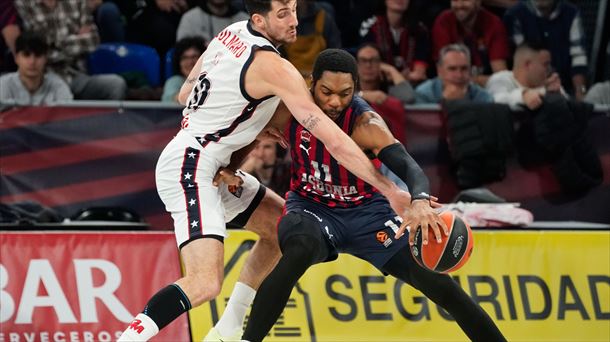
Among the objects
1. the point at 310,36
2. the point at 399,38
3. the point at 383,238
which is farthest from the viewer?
the point at 399,38

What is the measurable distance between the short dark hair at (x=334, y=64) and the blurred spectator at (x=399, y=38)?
4.77 meters

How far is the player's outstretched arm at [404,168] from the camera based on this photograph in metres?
5.84

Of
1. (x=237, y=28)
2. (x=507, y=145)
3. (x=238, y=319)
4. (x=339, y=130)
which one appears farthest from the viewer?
(x=507, y=145)

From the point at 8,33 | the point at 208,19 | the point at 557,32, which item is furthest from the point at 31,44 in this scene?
the point at 557,32

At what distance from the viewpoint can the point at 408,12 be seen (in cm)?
1134

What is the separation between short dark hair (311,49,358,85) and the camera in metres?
6.23

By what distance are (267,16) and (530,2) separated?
5.72m

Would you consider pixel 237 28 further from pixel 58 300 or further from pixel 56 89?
pixel 56 89

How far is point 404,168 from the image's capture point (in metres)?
6.02

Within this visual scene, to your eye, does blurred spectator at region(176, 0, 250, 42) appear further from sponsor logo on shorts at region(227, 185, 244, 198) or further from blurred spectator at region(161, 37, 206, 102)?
sponsor logo on shorts at region(227, 185, 244, 198)

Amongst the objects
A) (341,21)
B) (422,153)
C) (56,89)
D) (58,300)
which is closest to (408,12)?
(341,21)

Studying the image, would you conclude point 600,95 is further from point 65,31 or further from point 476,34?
point 65,31

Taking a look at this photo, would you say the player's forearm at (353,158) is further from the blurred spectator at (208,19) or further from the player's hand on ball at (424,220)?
the blurred spectator at (208,19)

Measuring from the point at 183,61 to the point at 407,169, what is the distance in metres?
4.66
